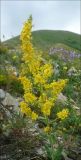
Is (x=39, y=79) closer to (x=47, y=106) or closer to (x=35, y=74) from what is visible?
(x=35, y=74)

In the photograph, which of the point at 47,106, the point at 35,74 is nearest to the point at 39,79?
the point at 35,74

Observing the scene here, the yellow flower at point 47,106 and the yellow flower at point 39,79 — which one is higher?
the yellow flower at point 39,79

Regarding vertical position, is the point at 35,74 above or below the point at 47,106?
above

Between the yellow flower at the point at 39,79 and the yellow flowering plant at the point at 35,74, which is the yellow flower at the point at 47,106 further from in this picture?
the yellow flower at the point at 39,79

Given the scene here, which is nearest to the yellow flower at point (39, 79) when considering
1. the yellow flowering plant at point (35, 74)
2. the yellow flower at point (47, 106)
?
the yellow flowering plant at point (35, 74)

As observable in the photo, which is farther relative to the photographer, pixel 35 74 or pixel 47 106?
pixel 47 106

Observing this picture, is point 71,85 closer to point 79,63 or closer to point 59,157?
point 79,63

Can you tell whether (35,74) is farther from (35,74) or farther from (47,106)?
(47,106)

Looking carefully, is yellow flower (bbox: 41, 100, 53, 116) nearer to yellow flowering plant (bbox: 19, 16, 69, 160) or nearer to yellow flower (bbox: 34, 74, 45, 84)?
yellow flowering plant (bbox: 19, 16, 69, 160)

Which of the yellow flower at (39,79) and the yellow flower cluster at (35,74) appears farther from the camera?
the yellow flower at (39,79)

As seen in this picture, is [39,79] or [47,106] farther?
[47,106]

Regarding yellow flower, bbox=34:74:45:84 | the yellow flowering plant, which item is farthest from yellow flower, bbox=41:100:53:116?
yellow flower, bbox=34:74:45:84

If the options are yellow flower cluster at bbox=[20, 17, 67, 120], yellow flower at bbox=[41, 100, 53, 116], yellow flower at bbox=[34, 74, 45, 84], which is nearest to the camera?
yellow flower cluster at bbox=[20, 17, 67, 120]

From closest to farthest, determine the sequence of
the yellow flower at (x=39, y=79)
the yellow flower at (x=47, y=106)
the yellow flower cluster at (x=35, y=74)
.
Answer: the yellow flower cluster at (x=35, y=74) < the yellow flower at (x=39, y=79) < the yellow flower at (x=47, y=106)
